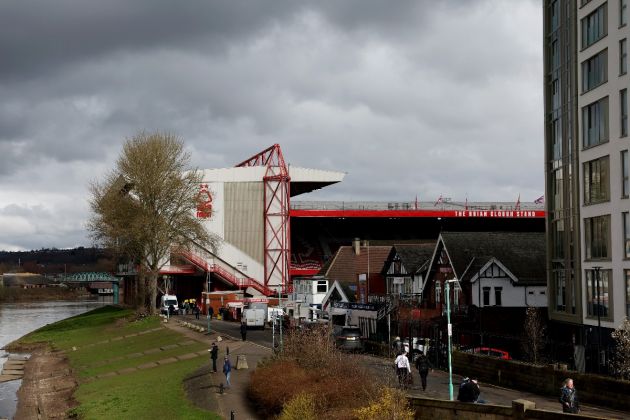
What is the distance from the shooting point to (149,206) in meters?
86.9

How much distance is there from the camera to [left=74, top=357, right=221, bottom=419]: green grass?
38.1 meters

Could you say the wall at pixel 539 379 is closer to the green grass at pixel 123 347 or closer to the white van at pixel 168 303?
the green grass at pixel 123 347

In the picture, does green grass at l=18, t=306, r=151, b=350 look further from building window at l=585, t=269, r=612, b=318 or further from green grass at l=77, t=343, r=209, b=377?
building window at l=585, t=269, r=612, b=318

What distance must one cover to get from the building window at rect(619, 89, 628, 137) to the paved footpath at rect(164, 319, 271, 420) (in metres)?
25.3

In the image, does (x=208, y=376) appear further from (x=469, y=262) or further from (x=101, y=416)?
(x=469, y=262)

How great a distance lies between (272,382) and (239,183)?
284ft

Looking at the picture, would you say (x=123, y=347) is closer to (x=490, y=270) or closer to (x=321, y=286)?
(x=321, y=286)

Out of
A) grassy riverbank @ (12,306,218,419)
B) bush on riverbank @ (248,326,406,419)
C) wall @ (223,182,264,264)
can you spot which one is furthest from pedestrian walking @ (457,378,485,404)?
wall @ (223,182,264,264)

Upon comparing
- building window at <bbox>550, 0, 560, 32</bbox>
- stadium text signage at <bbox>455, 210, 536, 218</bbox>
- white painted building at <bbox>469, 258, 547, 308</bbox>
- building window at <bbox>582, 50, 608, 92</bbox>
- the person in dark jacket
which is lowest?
the person in dark jacket

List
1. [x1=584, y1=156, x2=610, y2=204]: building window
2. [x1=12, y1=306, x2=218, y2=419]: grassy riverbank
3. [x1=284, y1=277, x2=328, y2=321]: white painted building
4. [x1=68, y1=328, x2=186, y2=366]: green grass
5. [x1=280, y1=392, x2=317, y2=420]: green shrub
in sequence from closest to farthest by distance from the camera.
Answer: [x1=280, y1=392, x2=317, y2=420]: green shrub → [x1=12, y1=306, x2=218, y2=419]: grassy riverbank → [x1=584, y1=156, x2=610, y2=204]: building window → [x1=68, y1=328, x2=186, y2=366]: green grass → [x1=284, y1=277, x2=328, y2=321]: white painted building

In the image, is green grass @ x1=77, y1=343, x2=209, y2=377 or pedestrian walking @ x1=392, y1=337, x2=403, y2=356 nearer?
pedestrian walking @ x1=392, y1=337, x2=403, y2=356

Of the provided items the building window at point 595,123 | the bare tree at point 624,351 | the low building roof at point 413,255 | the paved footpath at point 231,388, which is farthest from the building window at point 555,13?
the paved footpath at point 231,388

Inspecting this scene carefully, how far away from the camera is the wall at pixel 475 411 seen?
25.2 metres

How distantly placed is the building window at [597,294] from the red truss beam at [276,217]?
7583cm
